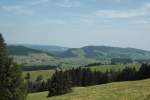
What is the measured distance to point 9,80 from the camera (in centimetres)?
4519

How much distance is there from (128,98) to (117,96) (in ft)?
10.3

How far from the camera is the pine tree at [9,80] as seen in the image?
147 ft

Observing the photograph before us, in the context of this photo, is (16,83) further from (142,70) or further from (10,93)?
(142,70)

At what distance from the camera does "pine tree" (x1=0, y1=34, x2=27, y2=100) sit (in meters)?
44.8

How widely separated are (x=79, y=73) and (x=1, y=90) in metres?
120

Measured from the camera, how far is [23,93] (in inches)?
1809

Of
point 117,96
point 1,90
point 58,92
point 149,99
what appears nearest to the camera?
point 149,99

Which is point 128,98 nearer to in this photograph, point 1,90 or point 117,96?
point 117,96

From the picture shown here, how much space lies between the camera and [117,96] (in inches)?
1885

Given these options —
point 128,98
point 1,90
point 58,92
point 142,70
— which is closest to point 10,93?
point 1,90

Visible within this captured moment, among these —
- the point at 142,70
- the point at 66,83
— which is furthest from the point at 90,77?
the point at 66,83

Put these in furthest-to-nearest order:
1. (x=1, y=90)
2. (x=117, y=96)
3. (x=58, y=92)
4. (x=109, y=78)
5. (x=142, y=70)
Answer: (x=109, y=78), (x=142, y=70), (x=58, y=92), (x=117, y=96), (x=1, y=90)

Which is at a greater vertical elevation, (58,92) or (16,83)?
(16,83)

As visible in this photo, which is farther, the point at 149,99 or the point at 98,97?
the point at 98,97
